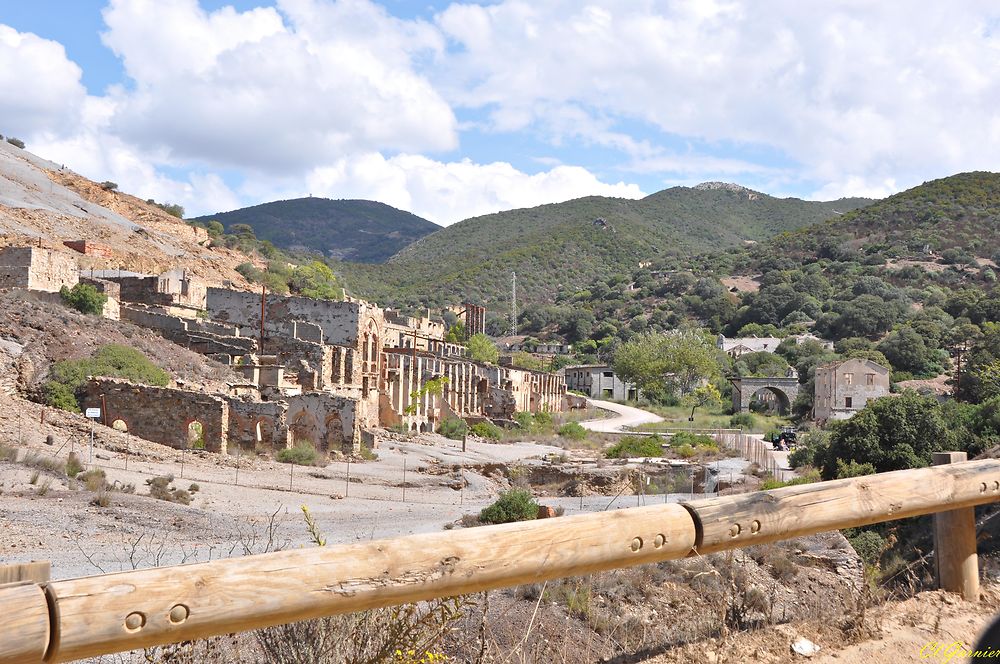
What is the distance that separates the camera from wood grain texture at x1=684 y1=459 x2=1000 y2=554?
13.4ft

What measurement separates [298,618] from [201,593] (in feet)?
1.17

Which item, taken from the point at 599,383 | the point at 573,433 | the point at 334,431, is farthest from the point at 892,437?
the point at 599,383

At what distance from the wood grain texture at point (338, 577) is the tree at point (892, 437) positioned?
19.2 m

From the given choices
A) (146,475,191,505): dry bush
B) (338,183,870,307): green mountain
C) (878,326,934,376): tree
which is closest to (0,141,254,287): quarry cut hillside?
(146,475,191,505): dry bush

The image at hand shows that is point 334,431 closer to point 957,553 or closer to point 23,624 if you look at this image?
point 957,553

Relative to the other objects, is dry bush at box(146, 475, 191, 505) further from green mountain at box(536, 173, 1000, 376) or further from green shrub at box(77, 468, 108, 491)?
green mountain at box(536, 173, 1000, 376)

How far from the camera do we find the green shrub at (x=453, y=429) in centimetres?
4138

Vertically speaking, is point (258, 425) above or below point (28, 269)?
below

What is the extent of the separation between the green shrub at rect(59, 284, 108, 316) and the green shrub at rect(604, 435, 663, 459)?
67.7 feet

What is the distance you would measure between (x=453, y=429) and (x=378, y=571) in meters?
39.1

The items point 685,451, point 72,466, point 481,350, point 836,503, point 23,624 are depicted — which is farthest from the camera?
point 481,350

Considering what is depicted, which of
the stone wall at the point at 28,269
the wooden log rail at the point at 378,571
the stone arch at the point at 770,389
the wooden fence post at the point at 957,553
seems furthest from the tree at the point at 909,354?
the wooden log rail at the point at 378,571

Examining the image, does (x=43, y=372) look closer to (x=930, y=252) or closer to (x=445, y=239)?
(x=930, y=252)

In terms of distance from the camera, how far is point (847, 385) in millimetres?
55406
